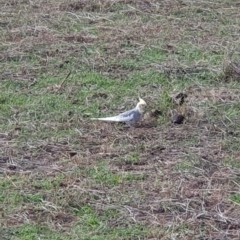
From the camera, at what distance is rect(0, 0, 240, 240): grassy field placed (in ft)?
15.0

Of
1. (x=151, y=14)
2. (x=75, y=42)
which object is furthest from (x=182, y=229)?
(x=151, y=14)

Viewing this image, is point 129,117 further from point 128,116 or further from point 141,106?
point 141,106

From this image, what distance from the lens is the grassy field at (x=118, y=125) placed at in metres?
4.59

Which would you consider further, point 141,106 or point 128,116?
point 141,106

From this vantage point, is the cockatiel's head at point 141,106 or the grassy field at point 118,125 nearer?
the grassy field at point 118,125

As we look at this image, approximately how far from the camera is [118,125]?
5844 millimetres

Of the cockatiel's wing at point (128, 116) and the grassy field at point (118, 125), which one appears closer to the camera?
the grassy field at point (118, 125)

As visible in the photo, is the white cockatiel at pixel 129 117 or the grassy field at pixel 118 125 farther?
the white cockatiel at pixel 129 117

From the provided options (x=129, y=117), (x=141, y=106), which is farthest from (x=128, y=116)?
(x=141, y=106)

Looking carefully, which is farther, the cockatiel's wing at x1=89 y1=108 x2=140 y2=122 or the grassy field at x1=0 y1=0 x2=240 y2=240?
the cockatiel's wing at x1=89 y1=108 x2=140 y2=122

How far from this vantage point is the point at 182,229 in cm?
444

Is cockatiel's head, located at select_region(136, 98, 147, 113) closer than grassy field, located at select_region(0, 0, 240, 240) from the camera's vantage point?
No

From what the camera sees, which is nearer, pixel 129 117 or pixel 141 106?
pixel 129 117

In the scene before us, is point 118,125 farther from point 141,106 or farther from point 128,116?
point 141,106
